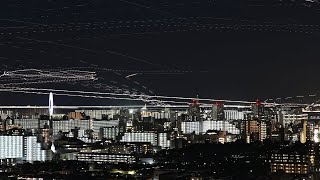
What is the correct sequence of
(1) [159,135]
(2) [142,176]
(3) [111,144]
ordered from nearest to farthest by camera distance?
(2) [142,176] → (3) [111,144] → (1) [159,135]

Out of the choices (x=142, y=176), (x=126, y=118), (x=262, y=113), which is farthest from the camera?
(x=126, y=118)

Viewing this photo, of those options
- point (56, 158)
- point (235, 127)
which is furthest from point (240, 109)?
point (56, 158)

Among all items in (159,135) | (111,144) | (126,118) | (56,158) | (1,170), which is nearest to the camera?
(1,170)

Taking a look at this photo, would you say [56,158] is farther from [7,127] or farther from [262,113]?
[262,113]

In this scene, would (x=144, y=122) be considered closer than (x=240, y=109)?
Yes

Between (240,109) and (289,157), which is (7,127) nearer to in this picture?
(240,109)

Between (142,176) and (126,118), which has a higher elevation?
(142,176)

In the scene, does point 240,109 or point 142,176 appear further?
point 240,109

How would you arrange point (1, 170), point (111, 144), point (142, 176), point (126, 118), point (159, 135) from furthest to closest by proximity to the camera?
point (126, 118) → point (159, 135) → point (111, 144) → point (1, 170) → point (142, 176)

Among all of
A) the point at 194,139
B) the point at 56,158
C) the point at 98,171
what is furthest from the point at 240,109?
the point at 98,171
